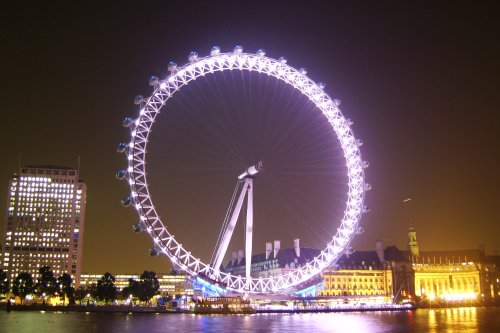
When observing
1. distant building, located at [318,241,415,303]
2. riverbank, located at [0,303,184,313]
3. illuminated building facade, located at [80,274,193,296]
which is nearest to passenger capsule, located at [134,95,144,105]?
riverbank, located at [0,303,184,313]

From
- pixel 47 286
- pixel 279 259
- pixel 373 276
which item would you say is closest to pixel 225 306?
pixel 47 286

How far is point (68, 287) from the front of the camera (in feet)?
289

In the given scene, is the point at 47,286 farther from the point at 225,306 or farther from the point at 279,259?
the point at 279,259

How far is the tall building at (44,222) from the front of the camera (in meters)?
130

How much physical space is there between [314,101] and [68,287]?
5271 cm

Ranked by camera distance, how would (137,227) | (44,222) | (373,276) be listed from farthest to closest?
1. (44,222)
2. (373,276)
3. (137,227)

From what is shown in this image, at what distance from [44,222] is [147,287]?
54.7 m

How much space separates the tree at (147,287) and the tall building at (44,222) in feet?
162

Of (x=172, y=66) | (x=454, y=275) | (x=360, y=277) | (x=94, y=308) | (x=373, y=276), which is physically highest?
(x=172, y=66)

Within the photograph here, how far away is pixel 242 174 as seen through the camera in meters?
55.5

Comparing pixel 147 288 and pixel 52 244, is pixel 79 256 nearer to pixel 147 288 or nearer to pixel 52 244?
pixel 52 244

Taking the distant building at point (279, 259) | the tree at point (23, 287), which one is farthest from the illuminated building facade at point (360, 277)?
the tree at point (23, 287)

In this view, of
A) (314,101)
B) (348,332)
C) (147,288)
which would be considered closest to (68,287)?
(147,288)

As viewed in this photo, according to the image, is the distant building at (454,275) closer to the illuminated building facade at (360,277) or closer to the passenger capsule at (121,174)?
the illuminated building facade at (360,277)
